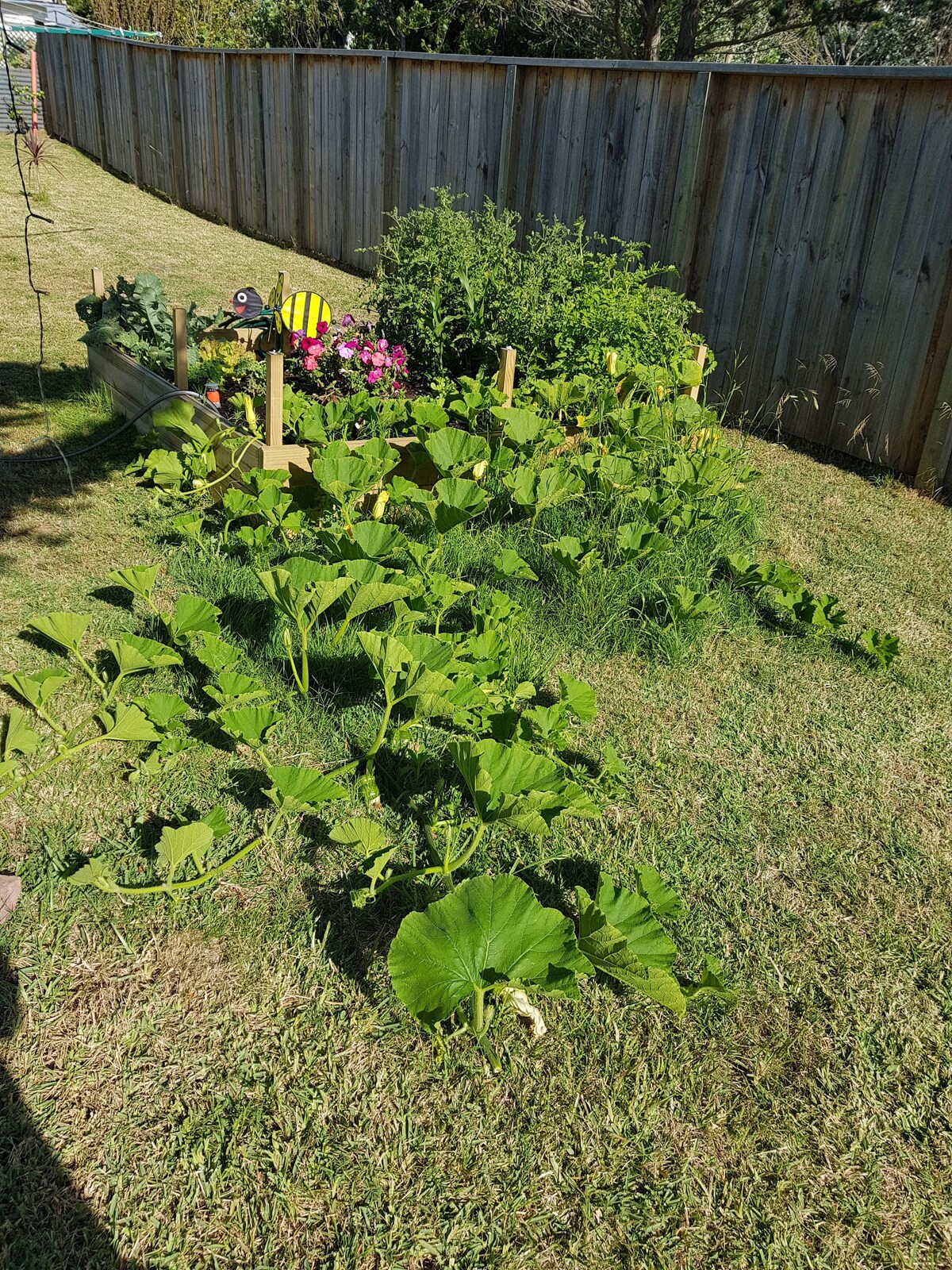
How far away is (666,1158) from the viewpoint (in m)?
1.79

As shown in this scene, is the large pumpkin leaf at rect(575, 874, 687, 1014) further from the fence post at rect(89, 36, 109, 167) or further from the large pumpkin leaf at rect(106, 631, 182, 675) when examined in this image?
the fence post at rect(89, 36, 109, 167)

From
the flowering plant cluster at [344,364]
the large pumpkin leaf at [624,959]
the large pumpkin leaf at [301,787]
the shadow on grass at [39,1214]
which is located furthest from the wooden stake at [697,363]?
the shadow on grass at [39,1214]

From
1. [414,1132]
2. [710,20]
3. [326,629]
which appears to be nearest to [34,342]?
[326,629]

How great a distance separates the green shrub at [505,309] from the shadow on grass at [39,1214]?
388 centimetres

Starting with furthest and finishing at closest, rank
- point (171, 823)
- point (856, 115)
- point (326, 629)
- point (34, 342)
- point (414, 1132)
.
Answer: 1. point (34, 342)
2. point (856, 115)
3. point (326, 629)
4. point (171, 823)
5. point (414, 1132)

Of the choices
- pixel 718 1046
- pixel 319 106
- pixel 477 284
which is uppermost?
pixel 319 106

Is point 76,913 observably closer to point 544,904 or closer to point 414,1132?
point 414,1132

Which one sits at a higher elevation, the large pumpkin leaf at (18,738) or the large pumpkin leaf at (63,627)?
the large pumpkin leaf at (63,627)

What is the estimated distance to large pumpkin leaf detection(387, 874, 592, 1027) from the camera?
1756 millimetres

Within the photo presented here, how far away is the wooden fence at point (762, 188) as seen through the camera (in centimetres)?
515

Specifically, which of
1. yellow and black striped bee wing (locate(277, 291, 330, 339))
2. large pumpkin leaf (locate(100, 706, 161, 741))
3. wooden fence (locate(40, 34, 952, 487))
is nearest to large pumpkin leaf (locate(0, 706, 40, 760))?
large pumpkin leaf (locate(100, 706, 161, 741))

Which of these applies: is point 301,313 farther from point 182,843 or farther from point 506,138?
point 506,138

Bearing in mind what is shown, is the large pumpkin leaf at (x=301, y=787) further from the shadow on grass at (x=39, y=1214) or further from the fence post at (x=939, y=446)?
the fence post at (x=939, y=446)

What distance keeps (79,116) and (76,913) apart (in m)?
18.7
